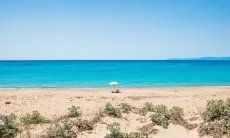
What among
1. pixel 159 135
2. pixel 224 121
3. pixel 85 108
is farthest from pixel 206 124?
pixel 85 108

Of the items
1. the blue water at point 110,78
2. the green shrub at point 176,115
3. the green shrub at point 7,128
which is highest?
the green shrub at point 176,115

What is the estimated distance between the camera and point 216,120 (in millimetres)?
11148

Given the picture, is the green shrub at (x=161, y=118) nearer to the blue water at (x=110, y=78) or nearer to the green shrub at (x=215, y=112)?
the green shrub at (x=215, y=112)

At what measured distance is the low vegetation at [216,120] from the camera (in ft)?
33.4

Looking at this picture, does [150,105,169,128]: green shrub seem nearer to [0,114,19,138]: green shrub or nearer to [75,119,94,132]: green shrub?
[75,119,94,132]: green shrub

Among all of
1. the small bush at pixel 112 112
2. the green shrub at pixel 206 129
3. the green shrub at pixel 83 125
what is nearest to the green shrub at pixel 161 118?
the green shrub at pixel 206 129

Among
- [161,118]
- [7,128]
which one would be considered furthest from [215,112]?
[7,128]

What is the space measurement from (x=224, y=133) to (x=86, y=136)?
4.09 m

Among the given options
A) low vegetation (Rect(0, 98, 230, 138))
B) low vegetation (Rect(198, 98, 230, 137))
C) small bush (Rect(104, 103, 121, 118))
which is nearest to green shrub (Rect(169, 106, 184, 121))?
low vegetation (Rect(0, 98, 230, 138))

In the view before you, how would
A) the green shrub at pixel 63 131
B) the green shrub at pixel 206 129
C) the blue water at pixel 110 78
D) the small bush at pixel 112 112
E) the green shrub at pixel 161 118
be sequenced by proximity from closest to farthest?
the green shrub at pixel 63 131
the green shrub at pixel 206 129
the green shrub at pixel 161 118
the small bush at pixel 112 112
the blue water at pixel 110 78

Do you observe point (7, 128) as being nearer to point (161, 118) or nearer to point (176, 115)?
A: point (161, 118)

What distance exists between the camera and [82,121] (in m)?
10.9

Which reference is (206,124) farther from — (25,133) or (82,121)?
(25,133)

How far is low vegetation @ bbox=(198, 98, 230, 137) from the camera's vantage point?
10181mm
